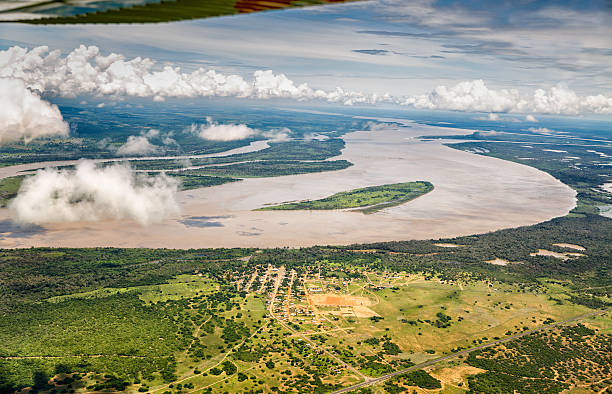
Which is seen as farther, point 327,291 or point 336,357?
point 327,291

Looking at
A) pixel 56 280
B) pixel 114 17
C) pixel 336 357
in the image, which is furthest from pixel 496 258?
pixel 114 17

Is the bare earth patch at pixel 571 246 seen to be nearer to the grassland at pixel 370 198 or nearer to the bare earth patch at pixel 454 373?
the grassland at pixel 370 198

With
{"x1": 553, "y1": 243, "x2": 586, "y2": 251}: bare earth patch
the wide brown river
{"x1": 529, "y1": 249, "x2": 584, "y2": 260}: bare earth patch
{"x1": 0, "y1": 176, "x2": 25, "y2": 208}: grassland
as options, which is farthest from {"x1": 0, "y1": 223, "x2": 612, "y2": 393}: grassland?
{"x1": 0, "y1": 176, "x2": 25, "y2": 208}: grassland

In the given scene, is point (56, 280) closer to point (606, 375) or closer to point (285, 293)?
point (285, 293)

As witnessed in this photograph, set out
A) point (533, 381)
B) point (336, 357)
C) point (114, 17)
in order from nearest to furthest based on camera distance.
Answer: point (114, 17)
point (533, 381)
point (336, 357)

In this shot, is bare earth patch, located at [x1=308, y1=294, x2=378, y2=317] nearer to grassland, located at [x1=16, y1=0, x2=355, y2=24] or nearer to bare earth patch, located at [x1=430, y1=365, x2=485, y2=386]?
bare earth patch, located at [x1=430, y1=365, x2=485, y2=386]

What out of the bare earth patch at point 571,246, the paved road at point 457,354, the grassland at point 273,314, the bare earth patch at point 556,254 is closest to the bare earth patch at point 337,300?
the grassland at point 273,314
